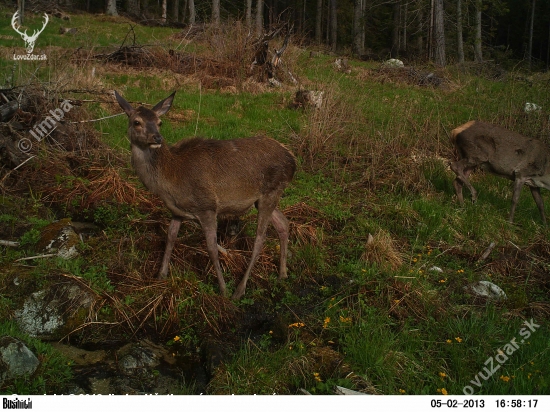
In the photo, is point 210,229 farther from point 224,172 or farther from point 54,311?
point 54,311

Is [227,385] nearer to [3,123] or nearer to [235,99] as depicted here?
[3,123]

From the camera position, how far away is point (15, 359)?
193 inches

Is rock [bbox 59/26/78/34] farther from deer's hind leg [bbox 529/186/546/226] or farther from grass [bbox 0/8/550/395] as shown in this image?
deer's hind leg [bbox 529/186/546/226]

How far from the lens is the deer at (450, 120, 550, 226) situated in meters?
10.2

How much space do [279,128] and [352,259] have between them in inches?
195

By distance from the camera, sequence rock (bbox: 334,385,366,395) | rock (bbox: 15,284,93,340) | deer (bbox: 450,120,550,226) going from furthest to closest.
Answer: deer (bbox: 450,120,550,226) < rock (bbox: 15,284,93,340) < rock (bbox: 334,385,366,395)

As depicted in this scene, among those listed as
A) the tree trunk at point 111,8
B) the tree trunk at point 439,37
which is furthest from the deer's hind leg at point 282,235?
the tree trunk at point 111,8

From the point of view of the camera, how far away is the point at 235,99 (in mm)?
13625

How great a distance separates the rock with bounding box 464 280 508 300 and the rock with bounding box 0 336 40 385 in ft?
15.3

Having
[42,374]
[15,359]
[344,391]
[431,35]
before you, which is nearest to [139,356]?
[42,374]

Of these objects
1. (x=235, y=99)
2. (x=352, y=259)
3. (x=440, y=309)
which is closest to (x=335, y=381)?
(x=440, y=309)

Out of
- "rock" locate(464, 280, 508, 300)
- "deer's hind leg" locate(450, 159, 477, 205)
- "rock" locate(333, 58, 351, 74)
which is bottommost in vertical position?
"rock" locate(464, 280, 508, 300)

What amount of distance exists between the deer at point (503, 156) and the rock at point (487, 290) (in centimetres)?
360

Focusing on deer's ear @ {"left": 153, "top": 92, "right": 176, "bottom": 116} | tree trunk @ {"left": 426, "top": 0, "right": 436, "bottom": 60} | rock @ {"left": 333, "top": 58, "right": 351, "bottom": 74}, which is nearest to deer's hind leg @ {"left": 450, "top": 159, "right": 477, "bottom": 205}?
deer's ear @ {"left": 153, "top": 92, "right": 176, "bottom": 116}
